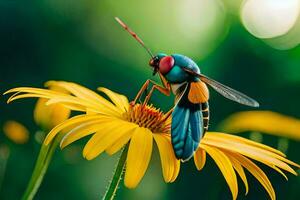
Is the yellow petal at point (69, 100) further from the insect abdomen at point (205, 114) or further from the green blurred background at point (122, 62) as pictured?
the green blurred background at point (122, 62)

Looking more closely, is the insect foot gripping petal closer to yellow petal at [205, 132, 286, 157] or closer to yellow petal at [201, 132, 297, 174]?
yellow petal at [201, 132, 297, 174]

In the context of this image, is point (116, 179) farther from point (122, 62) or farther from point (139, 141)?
point (122, 62)

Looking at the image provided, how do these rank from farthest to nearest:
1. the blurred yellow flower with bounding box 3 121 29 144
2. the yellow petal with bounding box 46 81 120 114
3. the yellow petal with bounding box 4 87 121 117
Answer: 1. the blurred yellow flower with bounding box 3 121 29 144
2. the yellow petal with bounding box 46 81 120 114
3. the yellow petal with bounding box 4 87 121 117

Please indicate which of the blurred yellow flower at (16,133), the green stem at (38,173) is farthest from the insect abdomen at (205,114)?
the blurred yellow flower at (16,133)

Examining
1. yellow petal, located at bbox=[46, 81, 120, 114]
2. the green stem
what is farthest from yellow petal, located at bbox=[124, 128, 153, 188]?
A: yellow petal, located at bbox=[46, 81, 120, 114]

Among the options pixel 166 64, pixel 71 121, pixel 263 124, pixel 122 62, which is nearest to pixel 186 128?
pixel 166 64

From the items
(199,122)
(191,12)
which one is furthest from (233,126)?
(191,12)

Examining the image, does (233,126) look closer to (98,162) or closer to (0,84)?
(98,162)
